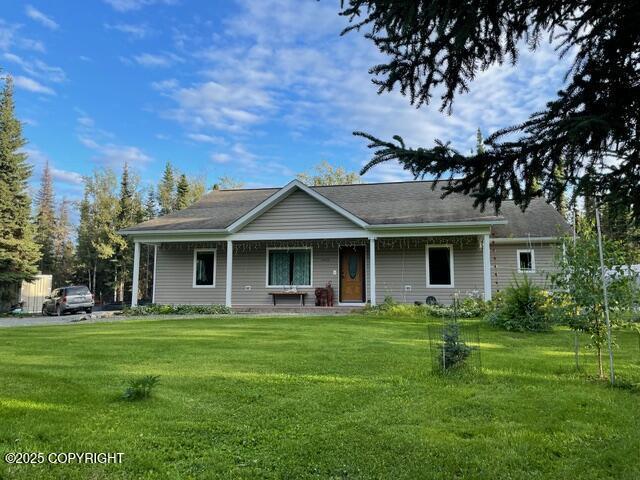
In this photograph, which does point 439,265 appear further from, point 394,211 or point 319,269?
point 319,269

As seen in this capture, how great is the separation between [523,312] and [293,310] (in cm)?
733

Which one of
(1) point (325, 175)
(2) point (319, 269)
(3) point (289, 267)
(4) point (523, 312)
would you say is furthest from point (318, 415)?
(1) point (325, 175)

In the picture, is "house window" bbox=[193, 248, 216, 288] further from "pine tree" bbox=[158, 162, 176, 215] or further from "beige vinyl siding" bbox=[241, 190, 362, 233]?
"pine tree" bbox=[158, 162, 176, 215]

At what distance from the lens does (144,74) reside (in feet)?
71.9

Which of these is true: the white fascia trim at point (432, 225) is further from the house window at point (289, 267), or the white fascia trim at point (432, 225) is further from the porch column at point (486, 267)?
the house window at point (289, 267)

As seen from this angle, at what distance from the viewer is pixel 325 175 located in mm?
42250

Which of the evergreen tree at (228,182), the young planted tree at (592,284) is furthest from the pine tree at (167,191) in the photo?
the young planted tree at (592,284)

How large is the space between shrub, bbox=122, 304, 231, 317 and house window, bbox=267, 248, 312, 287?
7.64ft

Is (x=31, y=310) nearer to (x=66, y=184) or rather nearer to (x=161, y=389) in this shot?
(x=66, y=184)

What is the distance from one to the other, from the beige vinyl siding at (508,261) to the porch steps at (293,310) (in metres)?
5.43

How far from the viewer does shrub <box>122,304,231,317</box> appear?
15477 millimetres

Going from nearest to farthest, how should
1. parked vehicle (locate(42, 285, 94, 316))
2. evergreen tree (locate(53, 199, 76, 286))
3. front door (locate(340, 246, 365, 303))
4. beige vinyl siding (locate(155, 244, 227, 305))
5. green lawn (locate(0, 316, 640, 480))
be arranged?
green lawn (locate(0, 316, 640, 480)), front door (locate(340, 246, 365, 303)), beige vinyl siding (locate(155, 244, 227, 305)), parked vehicle (locate(42, 285, 94, 316)), evergreen tree (locate(53, 199, 76, 286))

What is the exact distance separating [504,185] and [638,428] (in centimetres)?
257

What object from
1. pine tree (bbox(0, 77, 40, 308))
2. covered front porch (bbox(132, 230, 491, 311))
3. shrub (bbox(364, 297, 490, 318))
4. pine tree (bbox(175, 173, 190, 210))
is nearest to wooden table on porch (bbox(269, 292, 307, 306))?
covered front porch (bbox(132, 230, 491, 311))
